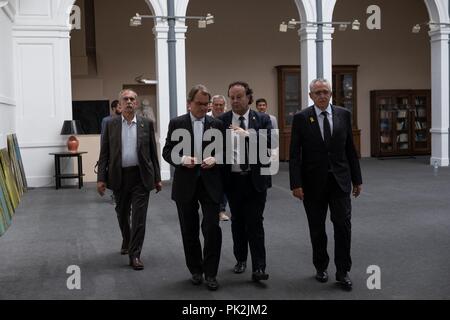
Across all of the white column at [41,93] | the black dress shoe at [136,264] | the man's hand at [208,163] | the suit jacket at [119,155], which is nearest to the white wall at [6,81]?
the white column at [41,93]

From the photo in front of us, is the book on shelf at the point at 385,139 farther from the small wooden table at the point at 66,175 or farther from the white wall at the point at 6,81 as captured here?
the white wall at the point at 6,81

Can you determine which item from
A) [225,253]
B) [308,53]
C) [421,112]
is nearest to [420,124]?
[421,112]

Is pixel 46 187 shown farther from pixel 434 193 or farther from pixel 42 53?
→ pixel 434 193

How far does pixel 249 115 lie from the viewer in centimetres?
491

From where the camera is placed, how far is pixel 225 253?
584cm

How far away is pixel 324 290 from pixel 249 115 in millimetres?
1477

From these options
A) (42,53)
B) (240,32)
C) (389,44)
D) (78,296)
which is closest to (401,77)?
(389,44)

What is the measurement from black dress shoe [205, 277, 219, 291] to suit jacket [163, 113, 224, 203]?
23.3 inches

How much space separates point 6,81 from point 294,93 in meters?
8.80

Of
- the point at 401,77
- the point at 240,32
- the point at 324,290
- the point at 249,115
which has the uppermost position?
the point at 240,32

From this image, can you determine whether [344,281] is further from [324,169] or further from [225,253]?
[225,253]

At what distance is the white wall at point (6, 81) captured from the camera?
9891 mm

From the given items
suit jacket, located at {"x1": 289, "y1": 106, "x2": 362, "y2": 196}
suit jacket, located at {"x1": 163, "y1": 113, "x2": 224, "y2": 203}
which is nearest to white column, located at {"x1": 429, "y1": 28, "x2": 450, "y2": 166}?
suit jacket, located at {"x1": 289, "y1": 106, "x2": 362, "y2": 196}

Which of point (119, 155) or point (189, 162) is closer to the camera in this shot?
point (189, 162)
